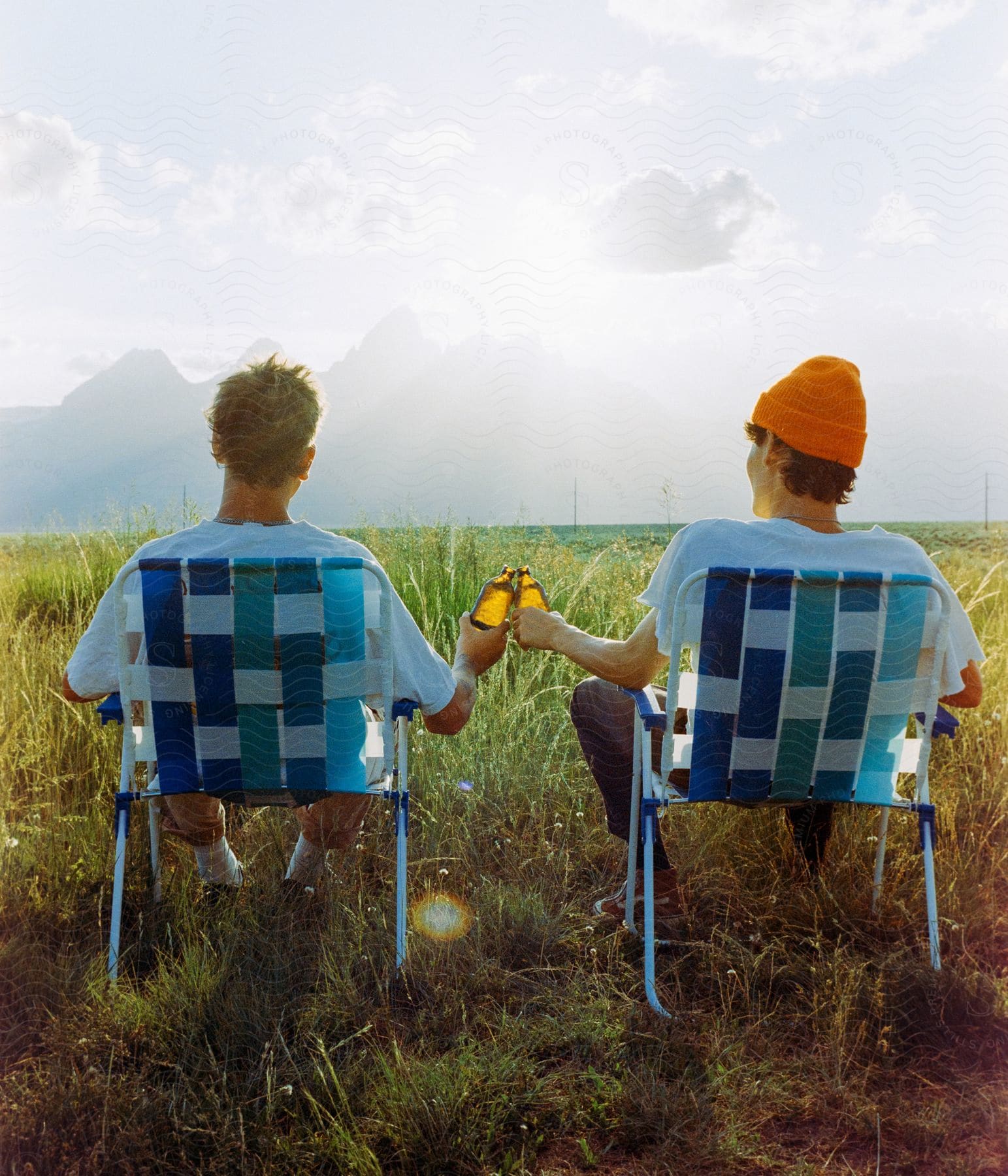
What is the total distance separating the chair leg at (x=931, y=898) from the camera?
2.27 meters

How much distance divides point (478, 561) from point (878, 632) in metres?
3.89

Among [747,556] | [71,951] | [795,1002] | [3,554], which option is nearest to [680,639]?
[747,556]

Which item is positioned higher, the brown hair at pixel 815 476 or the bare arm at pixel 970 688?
the brown hair at pixel 815 476

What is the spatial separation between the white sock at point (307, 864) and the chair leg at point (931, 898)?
5.19 ft

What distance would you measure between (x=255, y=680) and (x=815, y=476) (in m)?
1.42

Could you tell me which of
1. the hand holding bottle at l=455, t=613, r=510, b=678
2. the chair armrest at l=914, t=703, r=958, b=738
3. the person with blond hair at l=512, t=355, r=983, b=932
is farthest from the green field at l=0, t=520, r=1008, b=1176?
the hand holding bottle at l=455, t=613, r=510, b=678

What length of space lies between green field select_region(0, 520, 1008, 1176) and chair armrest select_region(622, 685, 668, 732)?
1.95 feet

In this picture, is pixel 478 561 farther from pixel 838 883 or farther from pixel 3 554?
pixel 3 554

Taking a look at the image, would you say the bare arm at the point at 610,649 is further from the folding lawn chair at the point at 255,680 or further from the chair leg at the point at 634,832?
the folding lawn chair at the point at 255,680

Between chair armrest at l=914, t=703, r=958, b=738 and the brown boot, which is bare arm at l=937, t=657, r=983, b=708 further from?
the brown boot

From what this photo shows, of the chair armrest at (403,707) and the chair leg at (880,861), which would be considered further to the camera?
the chair leg at (880,861)

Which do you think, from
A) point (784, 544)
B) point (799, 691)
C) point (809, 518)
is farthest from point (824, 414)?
Result: point (799, 691)

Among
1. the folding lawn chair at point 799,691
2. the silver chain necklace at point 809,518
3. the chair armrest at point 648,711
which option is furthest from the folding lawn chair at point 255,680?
the silver chain necklace at point 809,518

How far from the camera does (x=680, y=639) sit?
2113 millimetres
